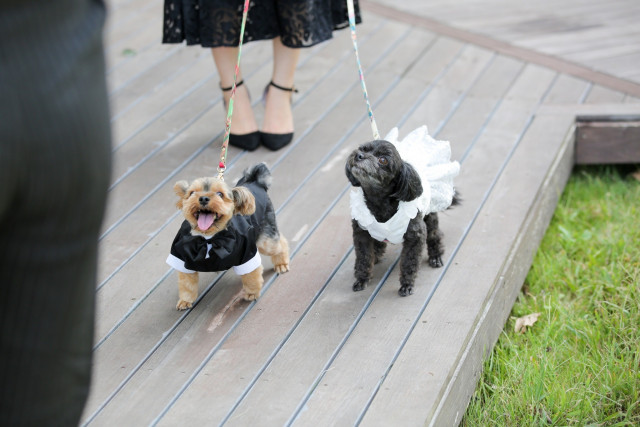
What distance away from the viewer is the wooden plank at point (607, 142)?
409cm

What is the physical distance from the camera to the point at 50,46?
91cm

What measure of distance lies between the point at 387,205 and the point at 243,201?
52cm

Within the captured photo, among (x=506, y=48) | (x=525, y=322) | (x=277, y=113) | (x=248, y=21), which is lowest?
(x=525, y=322)

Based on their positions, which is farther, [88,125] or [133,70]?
[133,70]

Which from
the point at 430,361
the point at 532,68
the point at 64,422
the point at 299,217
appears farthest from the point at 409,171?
the point at 532,68

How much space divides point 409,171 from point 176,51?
2725 mm

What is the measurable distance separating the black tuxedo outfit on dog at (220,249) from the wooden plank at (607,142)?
228 cm

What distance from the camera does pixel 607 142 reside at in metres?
4.13

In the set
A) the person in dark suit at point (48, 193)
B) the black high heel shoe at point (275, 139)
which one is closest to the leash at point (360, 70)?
the black high heel shoe at point (275, 139)

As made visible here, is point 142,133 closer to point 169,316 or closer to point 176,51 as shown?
point 176,51

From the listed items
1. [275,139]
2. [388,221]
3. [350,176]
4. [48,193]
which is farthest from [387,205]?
[48,193]

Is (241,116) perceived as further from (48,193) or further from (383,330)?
(48,193)

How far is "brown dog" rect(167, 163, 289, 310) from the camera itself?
2.47 m

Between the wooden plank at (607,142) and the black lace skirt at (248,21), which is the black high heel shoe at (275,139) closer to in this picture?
the black lace skirt at (248,21)
